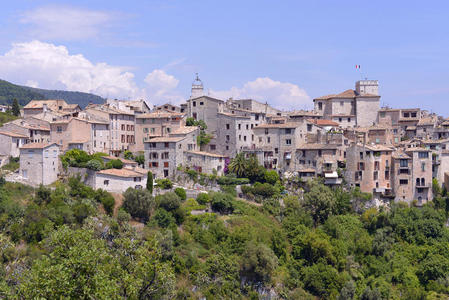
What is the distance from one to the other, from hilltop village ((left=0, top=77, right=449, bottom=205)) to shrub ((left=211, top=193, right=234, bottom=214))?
7.79m

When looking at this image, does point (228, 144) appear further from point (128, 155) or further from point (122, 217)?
point (122, 217)

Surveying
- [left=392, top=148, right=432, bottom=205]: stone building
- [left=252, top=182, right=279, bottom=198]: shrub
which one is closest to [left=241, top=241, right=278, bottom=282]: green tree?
[left=252, top=182, right=279, bottom=198]: shrub

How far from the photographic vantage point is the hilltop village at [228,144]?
221ft

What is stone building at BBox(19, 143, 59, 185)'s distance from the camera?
61.3 meters

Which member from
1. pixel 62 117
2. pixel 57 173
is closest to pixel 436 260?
pixel 57 173

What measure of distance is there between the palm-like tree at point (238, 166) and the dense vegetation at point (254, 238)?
1.63ft

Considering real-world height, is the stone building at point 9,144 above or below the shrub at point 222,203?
above

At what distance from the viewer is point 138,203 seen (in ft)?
191

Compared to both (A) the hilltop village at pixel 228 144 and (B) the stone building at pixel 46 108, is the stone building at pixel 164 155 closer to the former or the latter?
(A) the hilltop village at pixel 228 144

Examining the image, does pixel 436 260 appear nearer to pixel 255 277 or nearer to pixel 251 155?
pixel 255 277

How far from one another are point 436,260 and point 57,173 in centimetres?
4484

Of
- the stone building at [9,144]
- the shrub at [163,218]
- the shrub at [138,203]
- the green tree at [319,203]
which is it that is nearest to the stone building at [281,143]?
the green tree at [319,203]

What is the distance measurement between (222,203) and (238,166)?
9.35m

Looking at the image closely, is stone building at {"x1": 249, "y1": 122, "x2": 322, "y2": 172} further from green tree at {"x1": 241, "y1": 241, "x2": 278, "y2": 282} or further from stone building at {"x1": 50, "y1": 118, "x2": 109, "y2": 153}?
stone building at {"x1": 50, "y1": 118, "x2": 109, "y2": 153}
